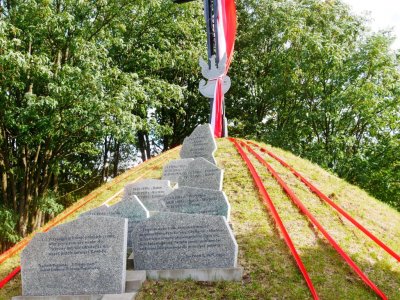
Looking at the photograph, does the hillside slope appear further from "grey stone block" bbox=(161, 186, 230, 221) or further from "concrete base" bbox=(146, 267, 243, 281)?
"grey stone block" bbox=(161, 186, 230, 221)

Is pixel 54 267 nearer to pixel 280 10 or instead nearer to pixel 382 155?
pixel 382 155

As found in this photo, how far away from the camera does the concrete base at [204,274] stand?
569 cm

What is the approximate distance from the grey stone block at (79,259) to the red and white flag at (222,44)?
8.67 meters

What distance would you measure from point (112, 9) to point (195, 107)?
9.30 meters

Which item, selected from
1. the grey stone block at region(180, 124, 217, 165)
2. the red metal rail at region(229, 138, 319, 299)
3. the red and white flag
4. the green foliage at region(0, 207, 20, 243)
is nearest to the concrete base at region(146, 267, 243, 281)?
the red metal rail at region(229, 138, 319, 299)

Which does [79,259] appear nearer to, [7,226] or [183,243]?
[183,243]

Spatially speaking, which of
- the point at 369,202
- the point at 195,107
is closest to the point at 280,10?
the point at 195,107

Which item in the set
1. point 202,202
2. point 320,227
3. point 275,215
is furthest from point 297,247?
point 202,202

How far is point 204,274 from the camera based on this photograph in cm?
572

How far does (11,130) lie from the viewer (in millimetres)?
12297

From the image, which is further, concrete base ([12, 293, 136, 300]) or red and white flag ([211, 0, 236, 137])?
red and white flag ([211, 0, 236, 137])

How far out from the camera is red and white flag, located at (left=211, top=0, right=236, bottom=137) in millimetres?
13969

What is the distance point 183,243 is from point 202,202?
1.11 m

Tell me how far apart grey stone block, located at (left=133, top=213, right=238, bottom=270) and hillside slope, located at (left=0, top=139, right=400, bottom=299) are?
28cm
